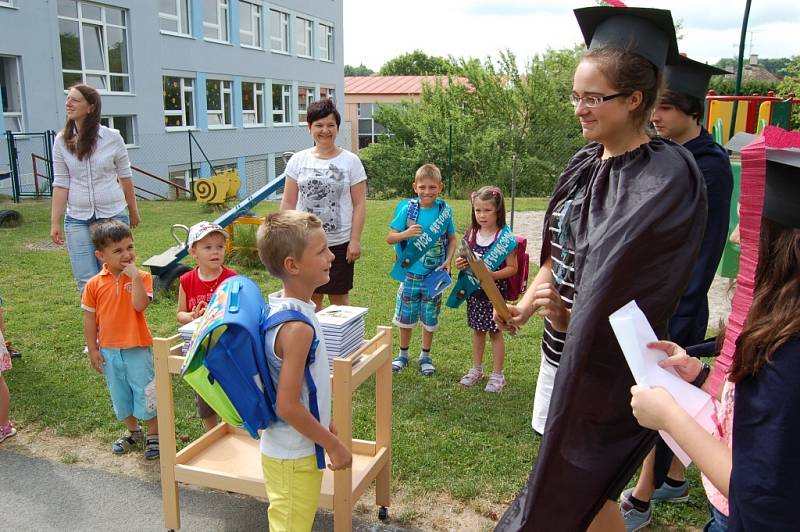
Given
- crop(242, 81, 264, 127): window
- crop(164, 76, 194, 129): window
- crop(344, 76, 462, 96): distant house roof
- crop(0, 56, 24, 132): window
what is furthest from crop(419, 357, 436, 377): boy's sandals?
crop(344, 76, 462, 96): distant house roof

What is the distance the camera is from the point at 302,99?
3553cm

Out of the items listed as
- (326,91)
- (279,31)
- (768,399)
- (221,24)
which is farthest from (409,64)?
(768,399)

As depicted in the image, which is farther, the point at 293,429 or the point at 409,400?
the point at 409,400

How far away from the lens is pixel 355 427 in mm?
4391

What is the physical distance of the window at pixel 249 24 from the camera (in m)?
29.4

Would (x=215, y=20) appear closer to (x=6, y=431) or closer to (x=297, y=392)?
(x=6, y=431)

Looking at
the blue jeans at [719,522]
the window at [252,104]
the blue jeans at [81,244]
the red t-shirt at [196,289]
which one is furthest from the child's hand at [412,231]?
the window at [252,104]

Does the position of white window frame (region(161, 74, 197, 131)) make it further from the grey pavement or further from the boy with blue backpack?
the boy with blue backpack

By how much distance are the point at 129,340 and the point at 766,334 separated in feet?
11.3

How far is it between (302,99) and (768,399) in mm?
35763

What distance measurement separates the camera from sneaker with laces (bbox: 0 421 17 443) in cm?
426

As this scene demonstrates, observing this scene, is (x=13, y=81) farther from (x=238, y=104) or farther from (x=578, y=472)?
(x=578, y=472)

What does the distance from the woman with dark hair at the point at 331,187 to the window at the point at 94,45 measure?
60.6 ft

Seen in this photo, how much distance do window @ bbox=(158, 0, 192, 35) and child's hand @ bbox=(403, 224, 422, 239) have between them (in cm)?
2222
